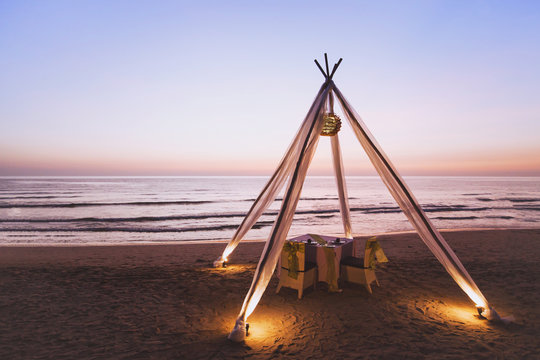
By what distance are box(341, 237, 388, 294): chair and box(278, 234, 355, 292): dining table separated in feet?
0.63

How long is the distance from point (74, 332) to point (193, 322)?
65.2 inches

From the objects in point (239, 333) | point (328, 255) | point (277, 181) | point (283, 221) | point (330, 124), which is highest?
point (330, 124)

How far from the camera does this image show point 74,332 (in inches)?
157

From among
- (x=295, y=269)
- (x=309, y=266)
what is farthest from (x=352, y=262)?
(x=295, y=269)

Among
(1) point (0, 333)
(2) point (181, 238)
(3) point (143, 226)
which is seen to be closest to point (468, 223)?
(2) point (181, 238)

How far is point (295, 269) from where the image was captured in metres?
5.10

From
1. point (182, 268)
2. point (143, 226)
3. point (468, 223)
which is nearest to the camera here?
point (182, 268)

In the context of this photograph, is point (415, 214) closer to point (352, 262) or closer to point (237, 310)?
point (352, 262)

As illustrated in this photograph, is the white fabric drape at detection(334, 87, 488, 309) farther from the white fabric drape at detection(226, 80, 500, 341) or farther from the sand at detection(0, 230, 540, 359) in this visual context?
the sand at detection(0, 230, 540, 359)

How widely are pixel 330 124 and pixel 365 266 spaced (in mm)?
2771

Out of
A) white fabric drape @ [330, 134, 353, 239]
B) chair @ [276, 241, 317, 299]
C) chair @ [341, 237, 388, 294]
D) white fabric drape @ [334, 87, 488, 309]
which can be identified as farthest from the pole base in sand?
white fabric drape @ [330, 134, 353, 239]

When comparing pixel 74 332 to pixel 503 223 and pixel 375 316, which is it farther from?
pixel 503 223

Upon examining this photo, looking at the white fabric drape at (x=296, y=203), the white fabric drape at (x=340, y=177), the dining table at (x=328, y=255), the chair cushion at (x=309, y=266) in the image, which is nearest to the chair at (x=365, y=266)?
A: the dining table at (x=328, y=255)

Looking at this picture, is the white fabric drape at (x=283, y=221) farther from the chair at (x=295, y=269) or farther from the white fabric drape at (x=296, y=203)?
the chair at (x=295, y=269)
